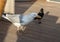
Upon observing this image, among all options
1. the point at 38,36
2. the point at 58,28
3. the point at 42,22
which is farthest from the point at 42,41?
the point at 42,22

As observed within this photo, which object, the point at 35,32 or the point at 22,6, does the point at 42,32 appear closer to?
the point at 35,32

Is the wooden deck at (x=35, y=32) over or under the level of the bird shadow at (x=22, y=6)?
under

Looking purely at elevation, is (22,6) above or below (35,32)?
above

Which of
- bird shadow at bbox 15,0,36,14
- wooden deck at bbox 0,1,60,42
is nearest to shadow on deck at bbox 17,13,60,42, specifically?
wooden deck at bbox 0,1,60,42

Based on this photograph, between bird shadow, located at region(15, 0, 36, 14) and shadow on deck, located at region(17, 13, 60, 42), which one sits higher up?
bird shadow, located at region(15, 0, 36, 14)

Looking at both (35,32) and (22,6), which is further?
(22,6)

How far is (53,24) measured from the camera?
313 centimetres

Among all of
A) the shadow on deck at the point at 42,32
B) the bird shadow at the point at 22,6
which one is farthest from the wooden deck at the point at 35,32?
the bird shadow at the point at 22,6

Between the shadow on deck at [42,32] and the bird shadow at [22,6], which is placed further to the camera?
the bird shadow at [22,6]

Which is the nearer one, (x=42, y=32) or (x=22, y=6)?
(x=42, y=32)

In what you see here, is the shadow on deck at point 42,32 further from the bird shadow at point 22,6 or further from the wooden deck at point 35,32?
the bird shadow at point 22,6

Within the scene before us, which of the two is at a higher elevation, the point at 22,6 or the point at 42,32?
the point at 22,6

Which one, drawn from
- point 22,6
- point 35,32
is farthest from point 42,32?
point 22,6

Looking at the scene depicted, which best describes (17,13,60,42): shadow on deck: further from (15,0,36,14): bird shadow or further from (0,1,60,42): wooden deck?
(15,0,36,14): bird shadow
